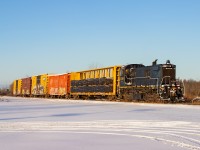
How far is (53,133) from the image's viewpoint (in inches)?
336

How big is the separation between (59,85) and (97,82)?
39.2 ft

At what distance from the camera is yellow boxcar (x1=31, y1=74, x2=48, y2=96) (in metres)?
49.7

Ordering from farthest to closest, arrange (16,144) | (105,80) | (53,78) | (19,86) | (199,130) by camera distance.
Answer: (19,86), (53,78), (105,80), (199,130), (16,144)

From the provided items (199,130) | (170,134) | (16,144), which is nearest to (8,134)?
(16,144)

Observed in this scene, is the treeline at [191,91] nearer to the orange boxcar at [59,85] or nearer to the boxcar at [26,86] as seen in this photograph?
the orange boxcar at [59,85]

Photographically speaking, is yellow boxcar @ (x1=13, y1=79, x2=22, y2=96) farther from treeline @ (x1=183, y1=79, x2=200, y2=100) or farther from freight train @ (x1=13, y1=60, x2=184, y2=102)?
treeline @ (x1=183, y1=79, x2=200, y2=100)

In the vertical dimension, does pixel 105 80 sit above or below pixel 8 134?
above

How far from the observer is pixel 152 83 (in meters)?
26.3

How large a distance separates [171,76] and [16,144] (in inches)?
848

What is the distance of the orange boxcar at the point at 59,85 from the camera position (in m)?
42.1

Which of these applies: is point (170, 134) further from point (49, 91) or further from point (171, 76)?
point (49, 91)

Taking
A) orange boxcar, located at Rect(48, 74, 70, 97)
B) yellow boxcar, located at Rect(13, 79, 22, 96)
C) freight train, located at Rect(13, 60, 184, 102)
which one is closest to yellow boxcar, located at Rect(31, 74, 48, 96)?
orange boxcar, located at Rect(48, 74, 70, 97)

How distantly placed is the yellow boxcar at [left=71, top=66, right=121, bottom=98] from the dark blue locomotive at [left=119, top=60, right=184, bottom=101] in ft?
4.59

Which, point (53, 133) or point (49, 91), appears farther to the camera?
point (49, 91)
